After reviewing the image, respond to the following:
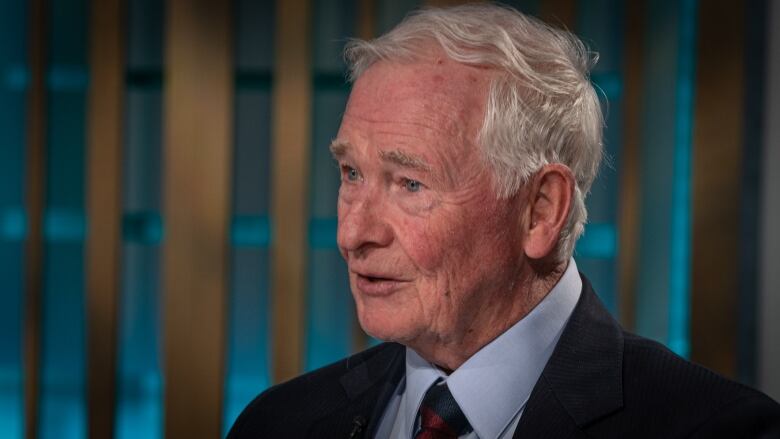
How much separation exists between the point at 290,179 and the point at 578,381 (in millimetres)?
1742

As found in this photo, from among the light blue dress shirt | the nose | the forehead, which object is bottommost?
the light blue dress shirt

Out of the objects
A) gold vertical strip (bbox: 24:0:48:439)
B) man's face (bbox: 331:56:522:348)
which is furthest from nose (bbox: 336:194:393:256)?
gold vertical strip (bbox: 24:0:48:439)

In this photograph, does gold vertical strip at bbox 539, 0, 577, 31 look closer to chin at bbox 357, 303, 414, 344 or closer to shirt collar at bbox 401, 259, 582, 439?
shirt collar at bbox 401, 259, 582, 439

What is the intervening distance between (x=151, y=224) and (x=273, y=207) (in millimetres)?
389

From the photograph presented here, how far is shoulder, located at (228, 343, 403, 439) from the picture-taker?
5.41 ft

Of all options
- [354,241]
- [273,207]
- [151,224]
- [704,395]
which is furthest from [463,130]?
[151,224]

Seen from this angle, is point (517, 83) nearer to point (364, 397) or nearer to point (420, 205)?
point (420, 205)

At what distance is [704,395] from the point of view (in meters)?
1.32

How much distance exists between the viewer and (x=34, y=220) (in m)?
3.03

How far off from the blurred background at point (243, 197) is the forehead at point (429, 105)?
160 cm

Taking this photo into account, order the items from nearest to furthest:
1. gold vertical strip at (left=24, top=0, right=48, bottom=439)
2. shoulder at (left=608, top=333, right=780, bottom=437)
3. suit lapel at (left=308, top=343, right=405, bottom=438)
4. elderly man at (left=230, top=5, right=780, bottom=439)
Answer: shoulder at (left=608, top=333, right=780, bottom=437) → elderly man at (left=230, top=5, right=780, bottom=439) → suit lapel at (left=308, top=343, right=405, bottom=438) → gold vertical strip at (left=24, top=0, right=48, bottom=439)

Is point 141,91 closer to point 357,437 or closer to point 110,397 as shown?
point 110,397

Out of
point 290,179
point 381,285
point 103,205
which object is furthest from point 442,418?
point 103,205

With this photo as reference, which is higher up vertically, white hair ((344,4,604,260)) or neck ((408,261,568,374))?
white hair ((344,4,604,260))
